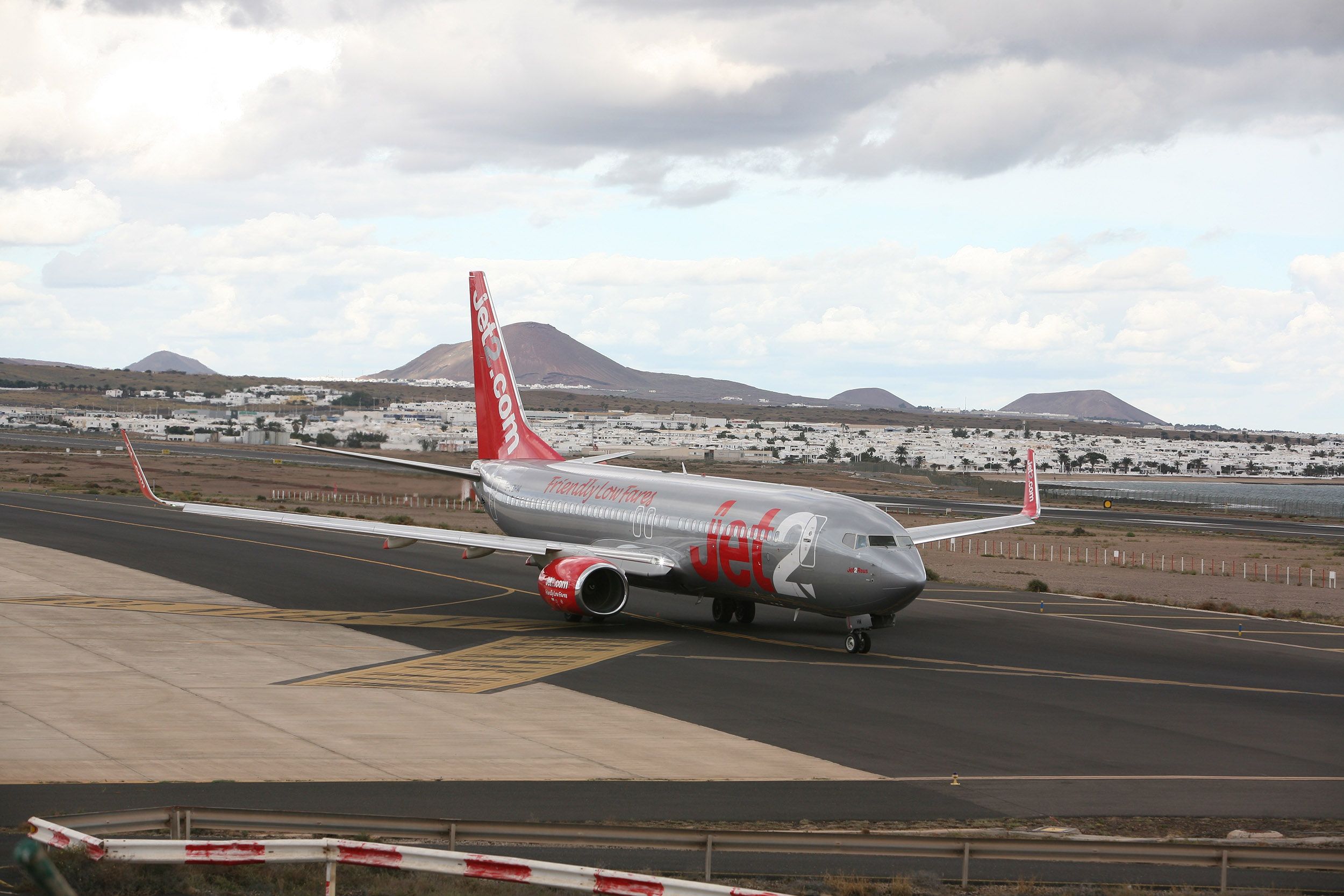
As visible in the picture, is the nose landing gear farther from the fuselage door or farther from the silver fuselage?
the fuselage door

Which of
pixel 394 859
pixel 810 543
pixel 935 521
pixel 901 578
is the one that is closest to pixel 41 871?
pixel 394 859

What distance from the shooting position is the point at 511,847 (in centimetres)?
1608

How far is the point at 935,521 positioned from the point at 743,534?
53.5 metres

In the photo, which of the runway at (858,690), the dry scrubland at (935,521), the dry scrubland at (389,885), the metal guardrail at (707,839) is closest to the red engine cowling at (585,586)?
the runway at (858,690)

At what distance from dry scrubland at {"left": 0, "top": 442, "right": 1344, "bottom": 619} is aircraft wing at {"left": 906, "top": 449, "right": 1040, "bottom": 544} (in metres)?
10.7

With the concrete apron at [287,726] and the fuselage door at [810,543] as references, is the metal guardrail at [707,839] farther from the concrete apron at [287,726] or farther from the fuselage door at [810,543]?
the fuselage door at [810,543]

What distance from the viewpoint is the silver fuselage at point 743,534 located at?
34469 mm

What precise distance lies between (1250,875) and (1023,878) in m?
3.24

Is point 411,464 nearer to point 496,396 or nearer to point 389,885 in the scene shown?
point 496,396

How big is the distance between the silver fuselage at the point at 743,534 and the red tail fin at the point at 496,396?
5545 millimetres

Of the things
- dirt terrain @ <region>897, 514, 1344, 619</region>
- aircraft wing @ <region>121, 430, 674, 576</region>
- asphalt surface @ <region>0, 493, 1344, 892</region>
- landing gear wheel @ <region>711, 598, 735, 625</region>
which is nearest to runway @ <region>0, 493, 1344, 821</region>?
asphalt surface @ <region>0, 493, 1344, 892</region>

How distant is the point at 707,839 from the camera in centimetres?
1322

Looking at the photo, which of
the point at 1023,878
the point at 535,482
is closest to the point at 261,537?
the point at 535,482

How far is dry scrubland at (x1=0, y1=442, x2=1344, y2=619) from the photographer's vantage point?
189 feet
